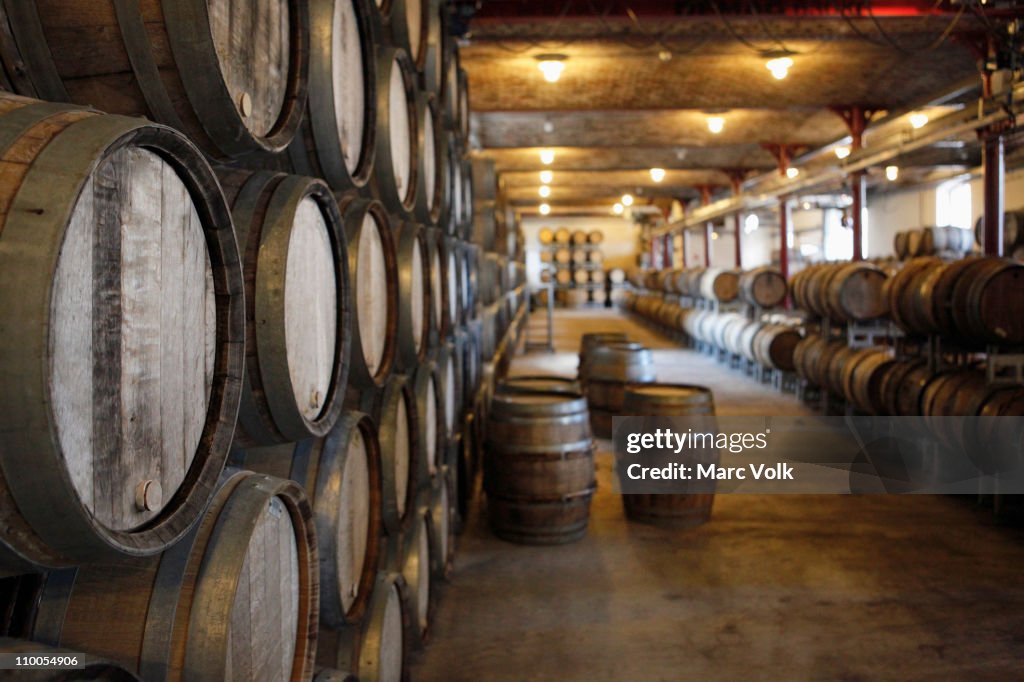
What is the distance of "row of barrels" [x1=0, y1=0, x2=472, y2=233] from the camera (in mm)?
1344

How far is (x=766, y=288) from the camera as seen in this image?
14.7 meters

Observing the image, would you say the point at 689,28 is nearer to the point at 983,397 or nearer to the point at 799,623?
the point at 983,397

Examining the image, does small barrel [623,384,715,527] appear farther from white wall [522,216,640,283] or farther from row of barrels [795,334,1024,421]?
white wall [522,216,640,283]

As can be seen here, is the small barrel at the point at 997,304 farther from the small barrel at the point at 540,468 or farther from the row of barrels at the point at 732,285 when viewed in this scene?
the row of barrels at the point at 732,285

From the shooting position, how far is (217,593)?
1.47 meters

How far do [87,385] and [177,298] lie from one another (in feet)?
0.93

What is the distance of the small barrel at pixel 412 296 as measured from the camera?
11.2ft

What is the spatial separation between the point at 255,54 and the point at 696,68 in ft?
33.0

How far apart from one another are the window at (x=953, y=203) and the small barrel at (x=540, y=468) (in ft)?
70.8

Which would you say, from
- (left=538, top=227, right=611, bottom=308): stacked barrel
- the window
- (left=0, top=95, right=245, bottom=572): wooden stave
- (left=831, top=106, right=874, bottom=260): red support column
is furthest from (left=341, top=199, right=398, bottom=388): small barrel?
(left=538, top=227, right=611, bottom=308): stacked barrel

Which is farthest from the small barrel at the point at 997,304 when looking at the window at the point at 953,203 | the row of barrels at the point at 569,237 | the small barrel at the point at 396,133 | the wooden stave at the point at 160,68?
the row of barrels at the point at 569,237

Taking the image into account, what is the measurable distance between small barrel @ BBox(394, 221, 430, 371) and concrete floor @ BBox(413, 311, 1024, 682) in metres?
1.47

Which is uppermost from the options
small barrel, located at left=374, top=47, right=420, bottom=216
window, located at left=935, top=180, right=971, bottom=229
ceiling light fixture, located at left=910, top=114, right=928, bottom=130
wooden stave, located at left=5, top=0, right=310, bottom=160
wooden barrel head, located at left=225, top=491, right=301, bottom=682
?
ceiling light fixture, located at left=910, top=114, right=928, bottom=130

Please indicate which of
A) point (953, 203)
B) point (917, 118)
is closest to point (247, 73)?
point (917, 118)
